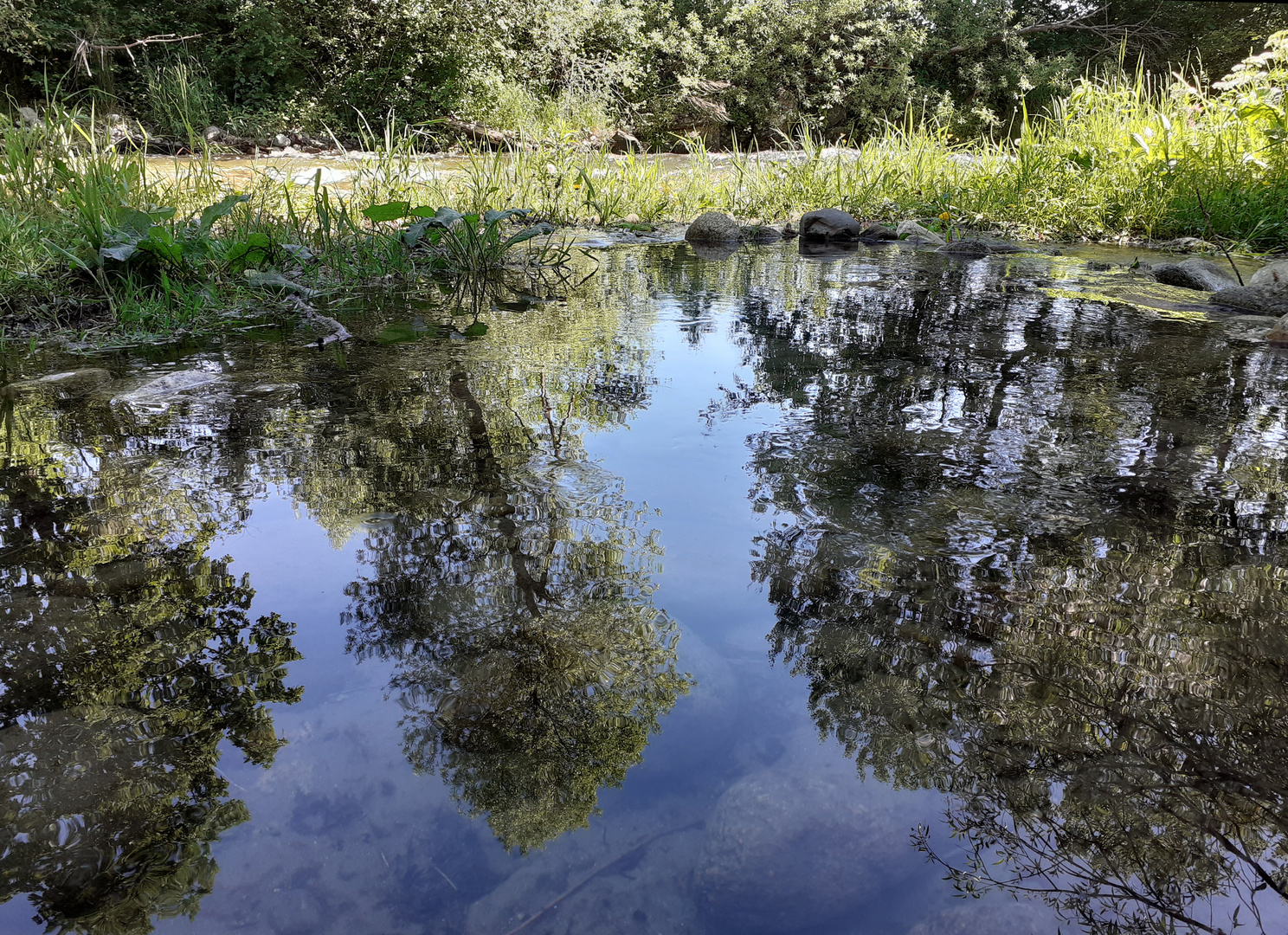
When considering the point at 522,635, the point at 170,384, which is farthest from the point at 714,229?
the point at 522,635

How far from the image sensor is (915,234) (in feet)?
20.3

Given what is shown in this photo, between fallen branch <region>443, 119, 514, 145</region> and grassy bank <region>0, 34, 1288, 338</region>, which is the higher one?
fallen branch <region>443, 119, 514, 145</region>

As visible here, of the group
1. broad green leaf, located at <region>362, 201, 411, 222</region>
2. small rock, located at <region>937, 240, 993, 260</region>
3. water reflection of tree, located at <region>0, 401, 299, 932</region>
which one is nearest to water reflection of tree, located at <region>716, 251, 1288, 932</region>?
water reflection of tree, located at <region>0, 401, 299, 932</region>

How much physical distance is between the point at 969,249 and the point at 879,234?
95cm

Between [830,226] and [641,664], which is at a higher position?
[830,226]

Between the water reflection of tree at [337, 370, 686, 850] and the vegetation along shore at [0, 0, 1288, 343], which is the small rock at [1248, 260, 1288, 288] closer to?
the vegetation along shore at [0, 0, 1288, 343]

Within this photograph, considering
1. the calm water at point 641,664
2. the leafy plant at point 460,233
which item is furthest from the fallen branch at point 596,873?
the leafy plant at point 460,233

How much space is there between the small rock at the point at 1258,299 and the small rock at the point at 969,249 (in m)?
1.72

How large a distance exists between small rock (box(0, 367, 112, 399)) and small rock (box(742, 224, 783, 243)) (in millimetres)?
4876

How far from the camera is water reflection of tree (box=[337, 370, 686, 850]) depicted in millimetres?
938

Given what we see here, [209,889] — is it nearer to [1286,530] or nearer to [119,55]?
[1286,530]

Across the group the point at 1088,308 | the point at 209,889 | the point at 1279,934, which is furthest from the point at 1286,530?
the point at 1088,308

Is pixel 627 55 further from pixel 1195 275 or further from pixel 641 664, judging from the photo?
pixel 641 664

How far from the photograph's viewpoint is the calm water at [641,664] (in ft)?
2.65
